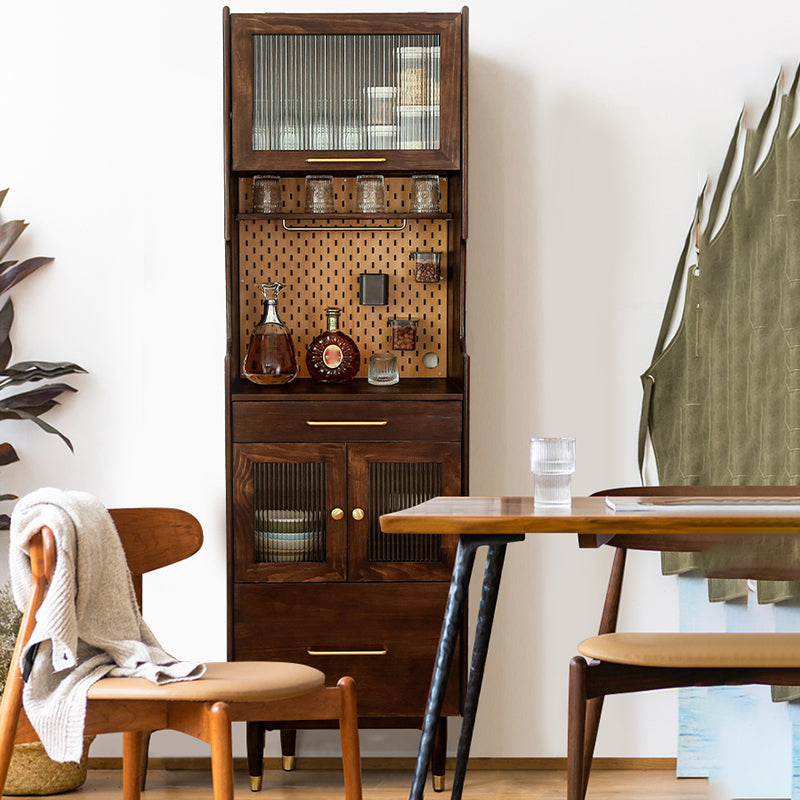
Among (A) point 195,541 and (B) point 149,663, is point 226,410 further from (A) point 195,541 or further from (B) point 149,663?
(B) point 149,663

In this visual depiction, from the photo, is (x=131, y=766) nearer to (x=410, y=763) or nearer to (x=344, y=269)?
(x=410, y=763)

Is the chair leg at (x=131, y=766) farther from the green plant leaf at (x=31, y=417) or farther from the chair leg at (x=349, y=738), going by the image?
the green plant leaf at (x=31, y=417)

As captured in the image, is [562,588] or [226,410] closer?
[226,410]

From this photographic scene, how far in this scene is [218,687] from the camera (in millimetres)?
1888

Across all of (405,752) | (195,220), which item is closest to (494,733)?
(405,752)

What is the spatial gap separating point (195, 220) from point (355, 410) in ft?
2.72

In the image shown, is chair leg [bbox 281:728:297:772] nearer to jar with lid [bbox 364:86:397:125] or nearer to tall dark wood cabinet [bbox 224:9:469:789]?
tall dark wood cabinet [bbox 224:9:469:789]

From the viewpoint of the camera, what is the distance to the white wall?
316 cm

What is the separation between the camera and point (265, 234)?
10.4 ft

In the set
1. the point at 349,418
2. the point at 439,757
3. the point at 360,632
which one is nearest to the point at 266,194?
the point at 349,418

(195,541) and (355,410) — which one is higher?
(355,410)

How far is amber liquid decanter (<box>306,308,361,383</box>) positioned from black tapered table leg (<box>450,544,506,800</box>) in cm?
97

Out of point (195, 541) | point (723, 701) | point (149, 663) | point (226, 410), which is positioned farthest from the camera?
point (723, 701)

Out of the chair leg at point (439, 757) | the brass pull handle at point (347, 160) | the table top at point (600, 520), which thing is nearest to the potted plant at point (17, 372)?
the brass pull handle at point (347, 160)
